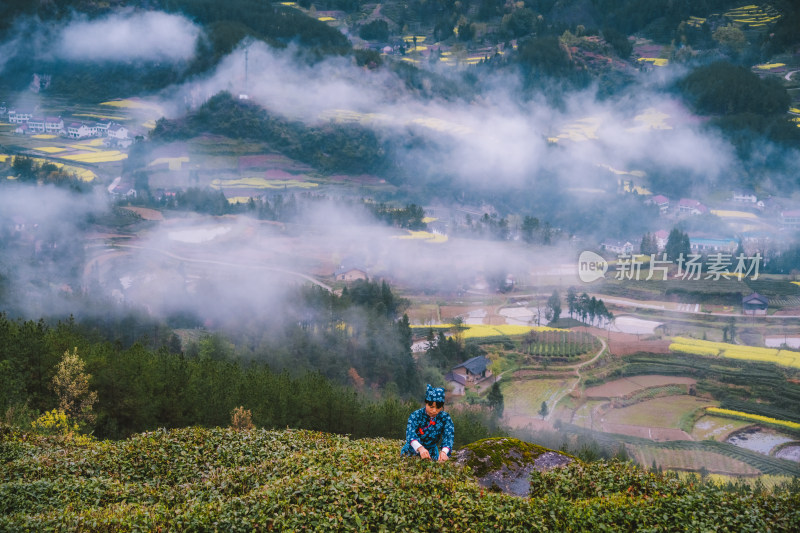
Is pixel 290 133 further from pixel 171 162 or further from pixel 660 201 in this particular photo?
pixel 660 201

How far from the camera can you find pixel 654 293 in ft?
261

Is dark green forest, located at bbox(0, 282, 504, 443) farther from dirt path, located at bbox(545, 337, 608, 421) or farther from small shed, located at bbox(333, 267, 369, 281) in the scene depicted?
small shed, located at bbox(333, 267, 369, 281)

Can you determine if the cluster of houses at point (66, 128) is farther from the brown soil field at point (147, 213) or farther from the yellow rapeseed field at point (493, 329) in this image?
the yellow rapeseed field at point (493, 329)

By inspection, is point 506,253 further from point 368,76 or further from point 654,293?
point 368,76

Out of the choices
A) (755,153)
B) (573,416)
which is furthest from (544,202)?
(573,416)

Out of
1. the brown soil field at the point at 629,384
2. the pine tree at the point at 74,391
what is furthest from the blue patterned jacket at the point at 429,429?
the brown soil field at the point at 629,384

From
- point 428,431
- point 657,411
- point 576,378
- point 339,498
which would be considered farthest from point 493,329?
point 339,498

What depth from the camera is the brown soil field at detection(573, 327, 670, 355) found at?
6590 cm

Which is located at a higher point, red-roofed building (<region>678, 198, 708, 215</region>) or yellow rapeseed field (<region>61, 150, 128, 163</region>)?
yellow rapeseed field (<region>61, 150, 128, 163</region>)

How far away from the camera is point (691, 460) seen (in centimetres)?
4619

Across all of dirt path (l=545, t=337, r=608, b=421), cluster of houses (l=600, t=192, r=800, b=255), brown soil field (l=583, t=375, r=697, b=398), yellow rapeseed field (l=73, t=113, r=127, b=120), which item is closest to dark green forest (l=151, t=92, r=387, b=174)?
yellow rapeseed field (l=73, t=113, r=127, b=120)

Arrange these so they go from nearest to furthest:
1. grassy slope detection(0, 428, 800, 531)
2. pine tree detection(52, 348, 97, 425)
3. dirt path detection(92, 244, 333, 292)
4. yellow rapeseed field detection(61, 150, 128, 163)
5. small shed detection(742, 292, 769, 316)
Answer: grassy slope detection(0, 428, 800, 531) < pine tree detection(52, 348, 97, 425) < small shed detection(742, 292, 769, 316) < dirt path detection(92, 244, 333, 292) < yellow rapeseed field detection(61, 150, 128, 163)

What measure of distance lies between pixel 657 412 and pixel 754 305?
2845 cm

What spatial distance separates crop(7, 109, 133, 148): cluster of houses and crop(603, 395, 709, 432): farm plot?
79.0m
